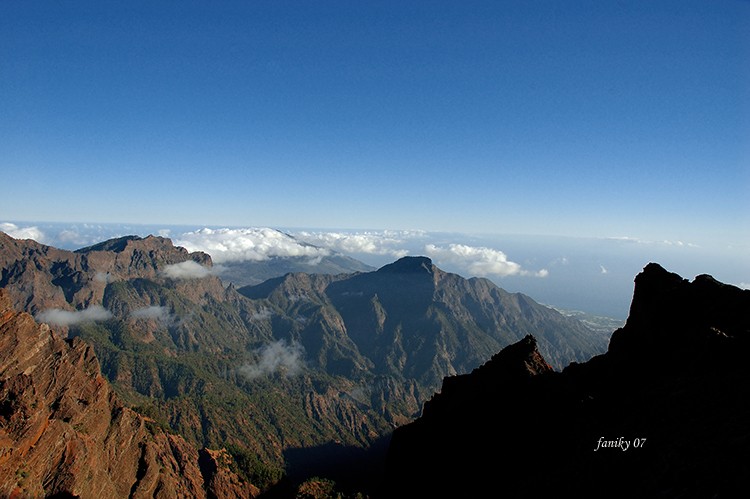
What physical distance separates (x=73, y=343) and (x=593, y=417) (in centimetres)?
14790

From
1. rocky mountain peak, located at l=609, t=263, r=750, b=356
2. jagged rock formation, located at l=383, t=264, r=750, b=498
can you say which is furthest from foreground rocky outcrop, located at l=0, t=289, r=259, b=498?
rocky mountain peak, located at l=609, t=263, r=750, b=356

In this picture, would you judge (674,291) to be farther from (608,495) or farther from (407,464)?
(407,464)

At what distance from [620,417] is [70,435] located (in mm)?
109954

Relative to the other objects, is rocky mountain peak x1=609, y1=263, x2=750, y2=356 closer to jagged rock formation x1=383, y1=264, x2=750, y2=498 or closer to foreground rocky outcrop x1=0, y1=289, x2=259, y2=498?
jagged rock formation x1=383, y1=264, x2=750, y2=498

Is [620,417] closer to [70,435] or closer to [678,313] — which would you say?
[678,313]

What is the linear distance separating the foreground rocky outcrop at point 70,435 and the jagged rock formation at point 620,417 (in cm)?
7201

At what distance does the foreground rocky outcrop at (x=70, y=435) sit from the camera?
3083 inches

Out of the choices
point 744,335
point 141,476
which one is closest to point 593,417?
point 744,335

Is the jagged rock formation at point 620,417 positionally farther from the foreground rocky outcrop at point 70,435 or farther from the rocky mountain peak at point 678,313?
the foreground rocky outcrop at point 70,435

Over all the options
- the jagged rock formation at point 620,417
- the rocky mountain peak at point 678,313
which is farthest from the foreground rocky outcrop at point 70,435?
the rocky mountain peak at point 678,313

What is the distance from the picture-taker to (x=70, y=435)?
88750 mm

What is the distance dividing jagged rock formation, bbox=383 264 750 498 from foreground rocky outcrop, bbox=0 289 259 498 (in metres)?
72.0

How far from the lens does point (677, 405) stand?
32.0m

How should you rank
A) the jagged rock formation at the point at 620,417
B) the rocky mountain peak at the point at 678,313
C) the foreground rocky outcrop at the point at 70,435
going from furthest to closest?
the foreground rocky outcrop at the point at 70,435, the rocky mountain peak at the point at 678,313, the jagged rock formation at the point at 620,417
